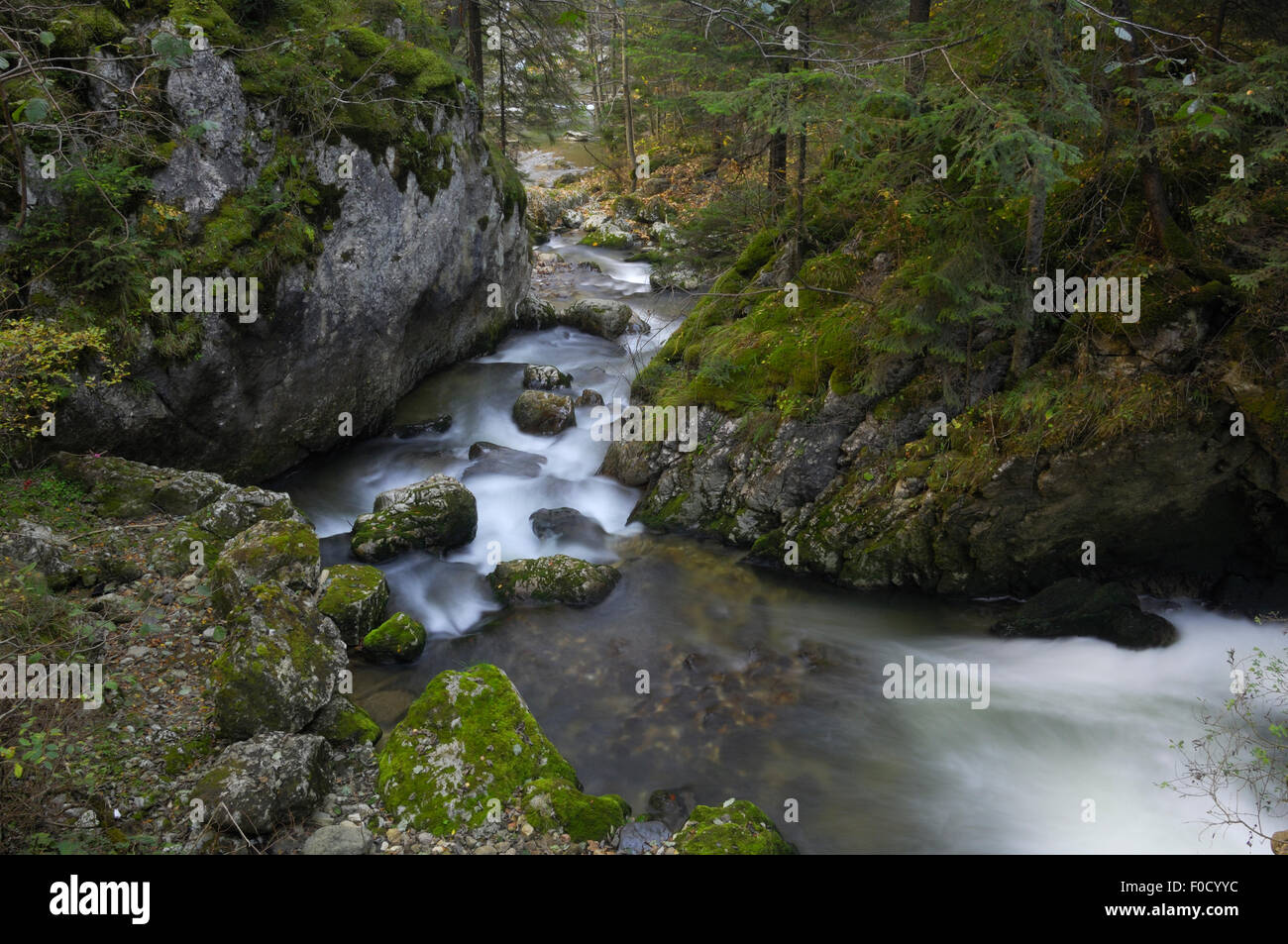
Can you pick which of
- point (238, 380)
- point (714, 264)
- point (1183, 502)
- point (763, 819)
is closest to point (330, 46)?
point (238, 380)

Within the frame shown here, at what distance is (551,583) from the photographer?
10.1m

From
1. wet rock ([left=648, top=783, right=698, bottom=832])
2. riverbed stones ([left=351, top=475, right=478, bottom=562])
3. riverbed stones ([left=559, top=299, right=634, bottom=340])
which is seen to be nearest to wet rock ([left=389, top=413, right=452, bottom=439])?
riverbed stones ([left=351, top=475, right=478, bottom=562])

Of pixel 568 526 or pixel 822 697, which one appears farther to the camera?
pixel 568 526

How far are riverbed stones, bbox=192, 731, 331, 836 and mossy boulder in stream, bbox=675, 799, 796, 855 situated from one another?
10.0ft

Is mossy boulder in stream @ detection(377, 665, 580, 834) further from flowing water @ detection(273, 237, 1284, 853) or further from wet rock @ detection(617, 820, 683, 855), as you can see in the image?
flowing water @ detection(273, 237, 1284, 853)

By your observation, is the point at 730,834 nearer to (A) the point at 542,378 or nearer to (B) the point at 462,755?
(B) the point at 462,755

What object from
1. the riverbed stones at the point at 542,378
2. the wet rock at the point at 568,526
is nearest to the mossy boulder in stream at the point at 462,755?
the wet rock at the point at 568,526

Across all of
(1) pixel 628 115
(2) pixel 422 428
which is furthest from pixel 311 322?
(1) pixel 628 115

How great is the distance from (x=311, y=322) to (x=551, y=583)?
18.9ft

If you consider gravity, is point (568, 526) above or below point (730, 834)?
below

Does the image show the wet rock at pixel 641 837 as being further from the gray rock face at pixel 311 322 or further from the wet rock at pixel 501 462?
the gray rock face at pixel 311 322

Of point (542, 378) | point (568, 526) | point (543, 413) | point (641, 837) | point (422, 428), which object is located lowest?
point (641, 837)

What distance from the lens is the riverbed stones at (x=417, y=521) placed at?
34.2 feet

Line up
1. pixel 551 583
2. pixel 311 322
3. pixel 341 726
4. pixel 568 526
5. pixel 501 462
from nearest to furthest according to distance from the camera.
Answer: pixel 341 726 → pixel 551 583 → pixel 311 322 → pixel 568 526 → pixel 501 462
